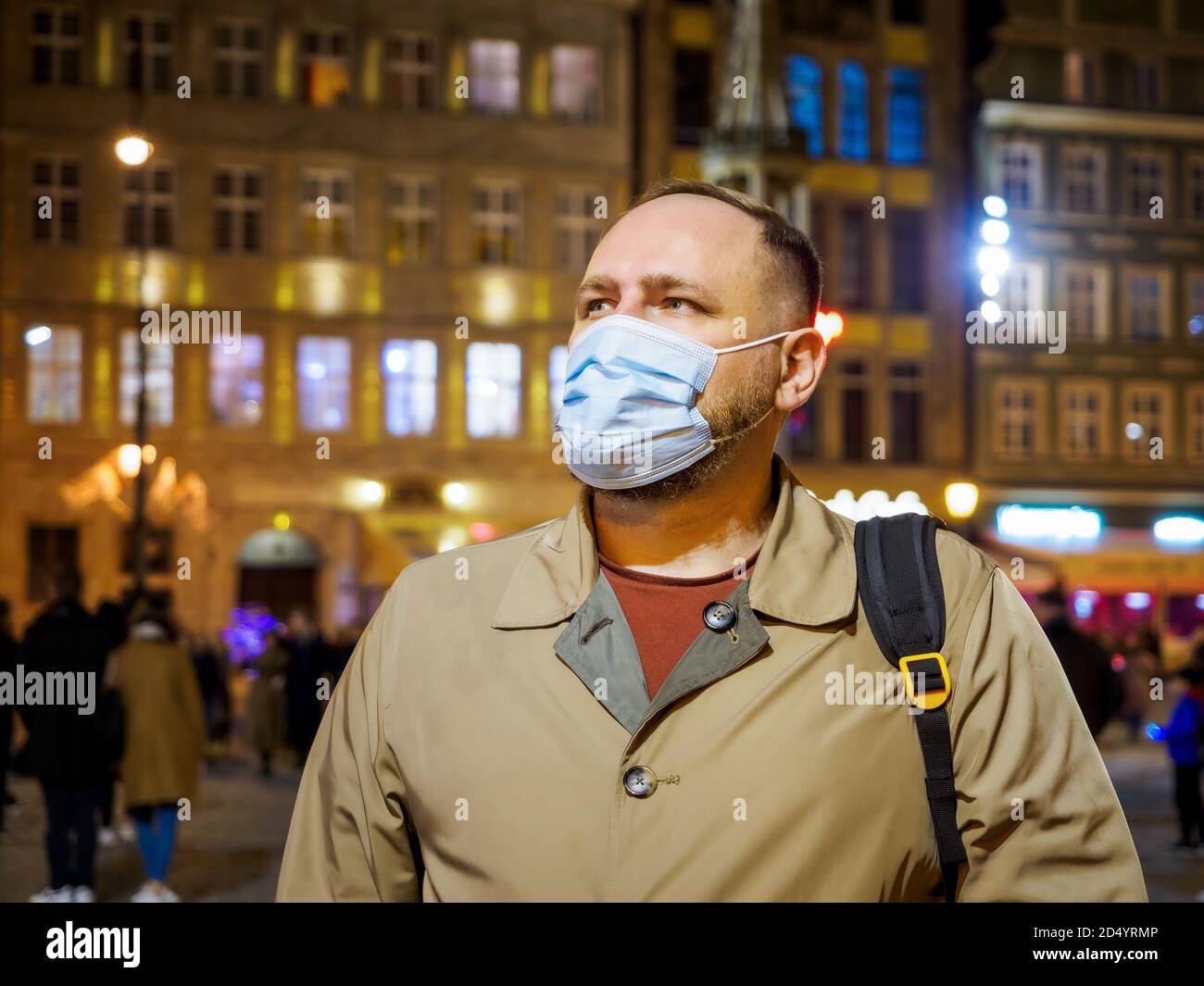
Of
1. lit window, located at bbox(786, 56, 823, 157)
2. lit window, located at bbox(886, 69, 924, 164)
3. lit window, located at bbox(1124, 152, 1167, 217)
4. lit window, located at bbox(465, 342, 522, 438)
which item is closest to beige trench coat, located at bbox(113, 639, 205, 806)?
lit window, located at bbox(465, 342, 522, 438)

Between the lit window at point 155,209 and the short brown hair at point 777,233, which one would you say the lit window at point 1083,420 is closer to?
the lit window at point 155,209

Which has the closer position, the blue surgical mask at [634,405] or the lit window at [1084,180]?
the blue surgical mask at [634,405]

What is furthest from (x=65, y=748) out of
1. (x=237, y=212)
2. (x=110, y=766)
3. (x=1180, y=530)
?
(x=1180, y=530)

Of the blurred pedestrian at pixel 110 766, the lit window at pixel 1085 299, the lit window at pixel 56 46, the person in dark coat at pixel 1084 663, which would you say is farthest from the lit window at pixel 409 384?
the person in dark coat at pixel 1084 663

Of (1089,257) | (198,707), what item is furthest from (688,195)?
(1089,257)

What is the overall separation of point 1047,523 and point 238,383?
15557 mm

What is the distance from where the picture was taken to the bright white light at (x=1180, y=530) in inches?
1187

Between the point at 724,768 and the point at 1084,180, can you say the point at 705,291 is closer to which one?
the point at 724,768

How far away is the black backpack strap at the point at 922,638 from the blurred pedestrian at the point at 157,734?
7.16 m

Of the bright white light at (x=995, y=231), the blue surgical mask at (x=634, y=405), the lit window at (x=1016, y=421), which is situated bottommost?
the blue surgical mask at (x=634, y=405)

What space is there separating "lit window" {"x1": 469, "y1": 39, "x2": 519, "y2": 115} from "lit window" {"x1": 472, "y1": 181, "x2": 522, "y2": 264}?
1485 mm

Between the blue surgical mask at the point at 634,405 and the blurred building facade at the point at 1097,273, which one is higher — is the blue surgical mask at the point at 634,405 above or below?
below
